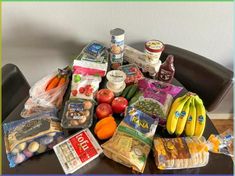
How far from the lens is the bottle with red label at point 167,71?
92cm

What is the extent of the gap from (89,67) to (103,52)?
106 millimetres

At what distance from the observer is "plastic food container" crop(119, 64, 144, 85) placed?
0.94 m

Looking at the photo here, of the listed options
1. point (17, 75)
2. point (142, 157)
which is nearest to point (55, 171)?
point (142, 157)

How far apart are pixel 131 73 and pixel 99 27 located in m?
0.30

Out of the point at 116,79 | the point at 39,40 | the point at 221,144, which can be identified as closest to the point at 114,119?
the point at 116,79

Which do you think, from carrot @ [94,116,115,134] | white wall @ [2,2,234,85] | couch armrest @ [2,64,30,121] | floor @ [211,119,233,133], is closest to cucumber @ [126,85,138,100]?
carrot @ [94,116,115,134]

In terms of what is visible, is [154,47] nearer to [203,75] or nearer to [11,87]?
[203,75]

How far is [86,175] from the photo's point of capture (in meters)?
0.70

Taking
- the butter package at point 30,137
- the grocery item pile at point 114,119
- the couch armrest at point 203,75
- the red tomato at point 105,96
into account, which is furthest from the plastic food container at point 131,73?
the butter package at point 30,137

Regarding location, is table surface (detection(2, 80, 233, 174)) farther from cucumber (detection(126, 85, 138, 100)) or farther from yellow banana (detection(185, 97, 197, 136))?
cucumber (detection(126, 85, 138, 100))

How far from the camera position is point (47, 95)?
898 mm

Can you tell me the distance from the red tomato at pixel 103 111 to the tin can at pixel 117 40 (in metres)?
0.25

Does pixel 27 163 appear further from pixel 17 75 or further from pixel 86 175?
pixel 17 75

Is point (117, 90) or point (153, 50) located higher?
point (153, 50)
